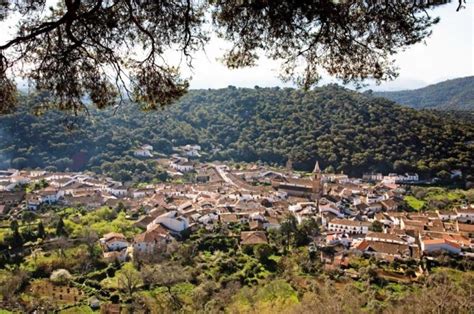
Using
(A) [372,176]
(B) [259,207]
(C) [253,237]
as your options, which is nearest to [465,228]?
(B) [259,207]

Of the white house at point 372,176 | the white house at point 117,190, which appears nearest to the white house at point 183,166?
the white house at point 117,190

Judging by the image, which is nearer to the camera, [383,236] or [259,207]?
[383,236]

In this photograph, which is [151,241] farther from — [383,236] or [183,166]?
[183,166]

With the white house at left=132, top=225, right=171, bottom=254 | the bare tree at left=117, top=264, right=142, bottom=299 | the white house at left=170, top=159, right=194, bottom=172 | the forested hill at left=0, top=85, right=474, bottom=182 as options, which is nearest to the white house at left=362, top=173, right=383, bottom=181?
the forested hill at left=0, top=85, right=474, bottom=182

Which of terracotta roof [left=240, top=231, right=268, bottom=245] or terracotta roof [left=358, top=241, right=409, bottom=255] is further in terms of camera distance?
terracotta roof [left=240, top=231, right=268, bottom=245]

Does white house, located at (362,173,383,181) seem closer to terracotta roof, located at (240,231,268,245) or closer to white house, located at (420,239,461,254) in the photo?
white house, located at (420,239,461,254)

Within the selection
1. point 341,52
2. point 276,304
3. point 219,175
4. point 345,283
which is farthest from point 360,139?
point 341,52

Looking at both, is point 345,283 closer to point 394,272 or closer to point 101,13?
point 394,272

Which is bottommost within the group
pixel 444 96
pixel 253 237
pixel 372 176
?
pixel 253 237
